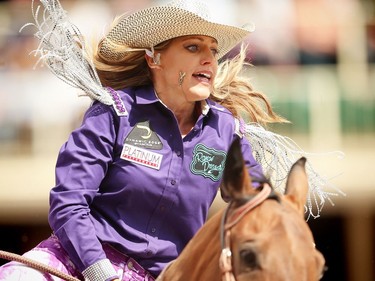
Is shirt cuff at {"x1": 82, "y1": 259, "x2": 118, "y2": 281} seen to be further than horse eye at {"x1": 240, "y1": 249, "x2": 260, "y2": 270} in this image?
A: Yes

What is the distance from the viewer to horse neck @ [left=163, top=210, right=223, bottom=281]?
10.6ft

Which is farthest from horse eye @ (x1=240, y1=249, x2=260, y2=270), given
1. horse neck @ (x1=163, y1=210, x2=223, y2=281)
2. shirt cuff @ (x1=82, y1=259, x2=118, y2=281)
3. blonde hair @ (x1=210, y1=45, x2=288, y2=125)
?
blonde hair @ (x1=210, y1=45, x2=288, y2=125)

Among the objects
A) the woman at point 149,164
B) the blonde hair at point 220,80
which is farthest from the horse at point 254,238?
the blonde hair at point 220,80

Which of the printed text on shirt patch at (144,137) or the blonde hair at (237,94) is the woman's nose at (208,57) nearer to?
the printed text on shirt patch at (144,137)

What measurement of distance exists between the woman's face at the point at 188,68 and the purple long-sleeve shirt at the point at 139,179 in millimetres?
110

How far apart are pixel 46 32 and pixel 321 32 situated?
739 centimetres

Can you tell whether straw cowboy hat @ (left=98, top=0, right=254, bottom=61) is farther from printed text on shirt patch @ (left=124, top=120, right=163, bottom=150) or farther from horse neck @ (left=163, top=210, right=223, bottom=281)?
horse neck @ (left=163, top=210, right=223, bottom=281)

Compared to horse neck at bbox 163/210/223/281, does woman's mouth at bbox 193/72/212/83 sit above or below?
above

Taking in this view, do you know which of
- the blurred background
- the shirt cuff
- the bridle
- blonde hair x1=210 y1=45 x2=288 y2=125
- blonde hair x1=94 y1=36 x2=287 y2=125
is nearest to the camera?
the bridle

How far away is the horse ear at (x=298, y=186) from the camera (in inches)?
128

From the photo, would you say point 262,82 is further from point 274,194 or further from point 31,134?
point 274,194

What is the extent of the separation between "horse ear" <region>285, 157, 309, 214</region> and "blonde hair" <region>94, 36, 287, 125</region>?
1.08 metres

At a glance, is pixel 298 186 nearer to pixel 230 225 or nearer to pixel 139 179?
pixel 230 225

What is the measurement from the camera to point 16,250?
13.2 metres
